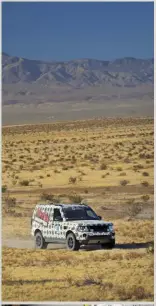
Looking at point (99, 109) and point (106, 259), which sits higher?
point (99, 109)

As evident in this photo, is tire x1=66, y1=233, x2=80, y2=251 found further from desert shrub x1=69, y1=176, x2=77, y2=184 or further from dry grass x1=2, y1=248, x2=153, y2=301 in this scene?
desert shrub x1=69, y1=176, x2=77, y2=184

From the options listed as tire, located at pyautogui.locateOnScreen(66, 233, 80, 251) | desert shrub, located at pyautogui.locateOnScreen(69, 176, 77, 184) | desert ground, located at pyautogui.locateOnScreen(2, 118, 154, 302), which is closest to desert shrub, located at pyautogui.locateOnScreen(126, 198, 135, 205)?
desert ground, located at pyautogui.locateOnScreen(2, 118, 154, 302)

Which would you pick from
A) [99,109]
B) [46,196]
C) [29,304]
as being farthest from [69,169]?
[99,109]

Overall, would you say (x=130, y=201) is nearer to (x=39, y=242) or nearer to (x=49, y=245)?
(x=49, y=245)

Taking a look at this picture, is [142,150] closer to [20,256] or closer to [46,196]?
[46,196]

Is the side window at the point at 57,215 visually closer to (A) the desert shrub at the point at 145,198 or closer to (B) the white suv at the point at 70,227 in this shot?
(B) the white suv at the point at 70,227

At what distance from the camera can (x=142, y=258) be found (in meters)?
17.6

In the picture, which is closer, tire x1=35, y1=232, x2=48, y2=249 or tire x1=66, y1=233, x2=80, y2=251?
tire x1=66, y1=233, x2=80, y2=251

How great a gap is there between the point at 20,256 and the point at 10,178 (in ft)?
83.9

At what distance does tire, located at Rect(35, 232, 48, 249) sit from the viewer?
775 inches

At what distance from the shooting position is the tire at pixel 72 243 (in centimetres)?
1864

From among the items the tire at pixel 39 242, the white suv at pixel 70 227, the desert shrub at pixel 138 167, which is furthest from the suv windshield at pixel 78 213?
the desert shrub at pixel 138 167

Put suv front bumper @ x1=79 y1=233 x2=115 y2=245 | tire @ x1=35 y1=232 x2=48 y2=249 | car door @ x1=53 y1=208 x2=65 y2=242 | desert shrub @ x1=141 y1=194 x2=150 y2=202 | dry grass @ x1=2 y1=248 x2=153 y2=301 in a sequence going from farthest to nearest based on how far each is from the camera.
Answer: desert shrub @ x1=141 y1=194 x2=150 y2=202 < tire @ x1=35 y1=232 x2=48 y2=249 < car door @ x1=53 y1=208 x2=65 y2=242 < suv front bumper @ x1=79 y1=233 x2=115 y2=245 < dry grass @ x1=2 y1=248 x2=153 y2=301

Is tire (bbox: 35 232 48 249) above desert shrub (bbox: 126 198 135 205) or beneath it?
beneath
